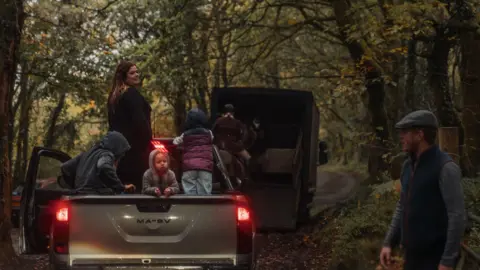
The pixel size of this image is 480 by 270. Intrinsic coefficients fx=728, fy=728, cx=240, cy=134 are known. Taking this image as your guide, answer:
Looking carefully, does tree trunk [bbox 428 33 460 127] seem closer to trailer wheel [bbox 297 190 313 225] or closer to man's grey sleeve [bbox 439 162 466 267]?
trailer wheel [bbox 297 190 313 225]

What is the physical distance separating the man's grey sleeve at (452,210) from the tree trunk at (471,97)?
821cm

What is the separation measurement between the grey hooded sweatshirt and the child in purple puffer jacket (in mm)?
1593

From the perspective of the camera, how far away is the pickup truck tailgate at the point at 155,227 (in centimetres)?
665

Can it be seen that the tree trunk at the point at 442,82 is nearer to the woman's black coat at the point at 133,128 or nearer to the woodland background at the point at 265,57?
the woodland background at the point at 265,57

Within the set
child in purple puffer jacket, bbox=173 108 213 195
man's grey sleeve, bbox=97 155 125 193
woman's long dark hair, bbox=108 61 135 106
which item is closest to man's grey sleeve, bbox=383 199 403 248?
man's grey sleeve, bbox=97 155 125 193

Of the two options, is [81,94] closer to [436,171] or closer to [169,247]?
[169,247]

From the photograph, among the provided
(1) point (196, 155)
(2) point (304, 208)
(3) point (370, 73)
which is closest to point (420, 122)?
(1) point (196, 155)

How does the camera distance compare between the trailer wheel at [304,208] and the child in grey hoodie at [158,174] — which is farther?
the trailer wheel at [304,208]

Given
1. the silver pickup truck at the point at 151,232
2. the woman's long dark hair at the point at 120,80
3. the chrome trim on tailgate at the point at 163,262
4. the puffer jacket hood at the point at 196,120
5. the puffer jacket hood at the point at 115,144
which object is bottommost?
the chrome trim on tailgate at the point at 163,262

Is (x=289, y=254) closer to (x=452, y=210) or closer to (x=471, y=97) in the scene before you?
(x=471, y=97)

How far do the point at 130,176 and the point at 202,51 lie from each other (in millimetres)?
13116

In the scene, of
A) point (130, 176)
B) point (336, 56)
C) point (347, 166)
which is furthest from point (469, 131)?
point (347, 166)

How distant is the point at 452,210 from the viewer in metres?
4.55

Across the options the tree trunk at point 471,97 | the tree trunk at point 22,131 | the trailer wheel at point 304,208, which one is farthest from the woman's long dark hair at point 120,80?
the tree trunk at point 22,131
